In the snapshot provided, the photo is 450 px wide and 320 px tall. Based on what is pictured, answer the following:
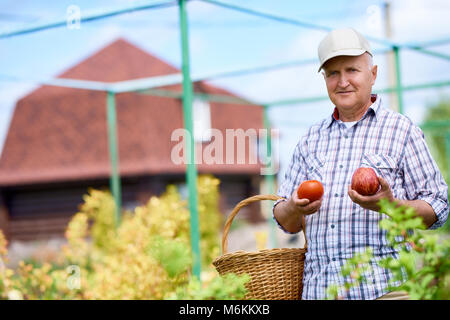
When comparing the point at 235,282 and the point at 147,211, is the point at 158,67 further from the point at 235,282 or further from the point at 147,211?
the point at 235,282

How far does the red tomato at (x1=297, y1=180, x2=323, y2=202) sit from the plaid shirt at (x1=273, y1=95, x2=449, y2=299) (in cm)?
13

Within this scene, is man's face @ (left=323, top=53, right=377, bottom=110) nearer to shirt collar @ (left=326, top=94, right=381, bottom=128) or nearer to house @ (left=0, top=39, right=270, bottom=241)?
shirt collar @ (left=326, top=94, right=381, bottom=128)

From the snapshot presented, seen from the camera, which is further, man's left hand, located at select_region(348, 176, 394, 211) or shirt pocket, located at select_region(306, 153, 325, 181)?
shirt pocket, located at select_region(306, 153, 325, 181)

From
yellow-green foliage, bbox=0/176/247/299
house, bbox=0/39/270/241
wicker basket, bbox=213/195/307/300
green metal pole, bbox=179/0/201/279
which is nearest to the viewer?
wicker basket, bbox=213/195/307/300

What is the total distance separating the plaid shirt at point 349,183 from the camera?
191 cm

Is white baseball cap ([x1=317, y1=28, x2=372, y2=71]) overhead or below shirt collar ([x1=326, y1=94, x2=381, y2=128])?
overhead

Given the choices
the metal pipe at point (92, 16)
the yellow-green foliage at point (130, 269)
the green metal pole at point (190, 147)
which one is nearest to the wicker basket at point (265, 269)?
the yellow-green foliage at point (130, 269)

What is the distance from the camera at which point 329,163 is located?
80.7 inches

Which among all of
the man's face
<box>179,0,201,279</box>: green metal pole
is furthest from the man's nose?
<box>179,0,201,279</box>: green metal pole

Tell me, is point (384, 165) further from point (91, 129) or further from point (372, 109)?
point (91, 129)

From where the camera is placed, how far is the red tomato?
187cm

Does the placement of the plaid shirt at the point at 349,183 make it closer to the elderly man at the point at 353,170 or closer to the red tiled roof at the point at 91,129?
the elderly man at the point at 353,170
